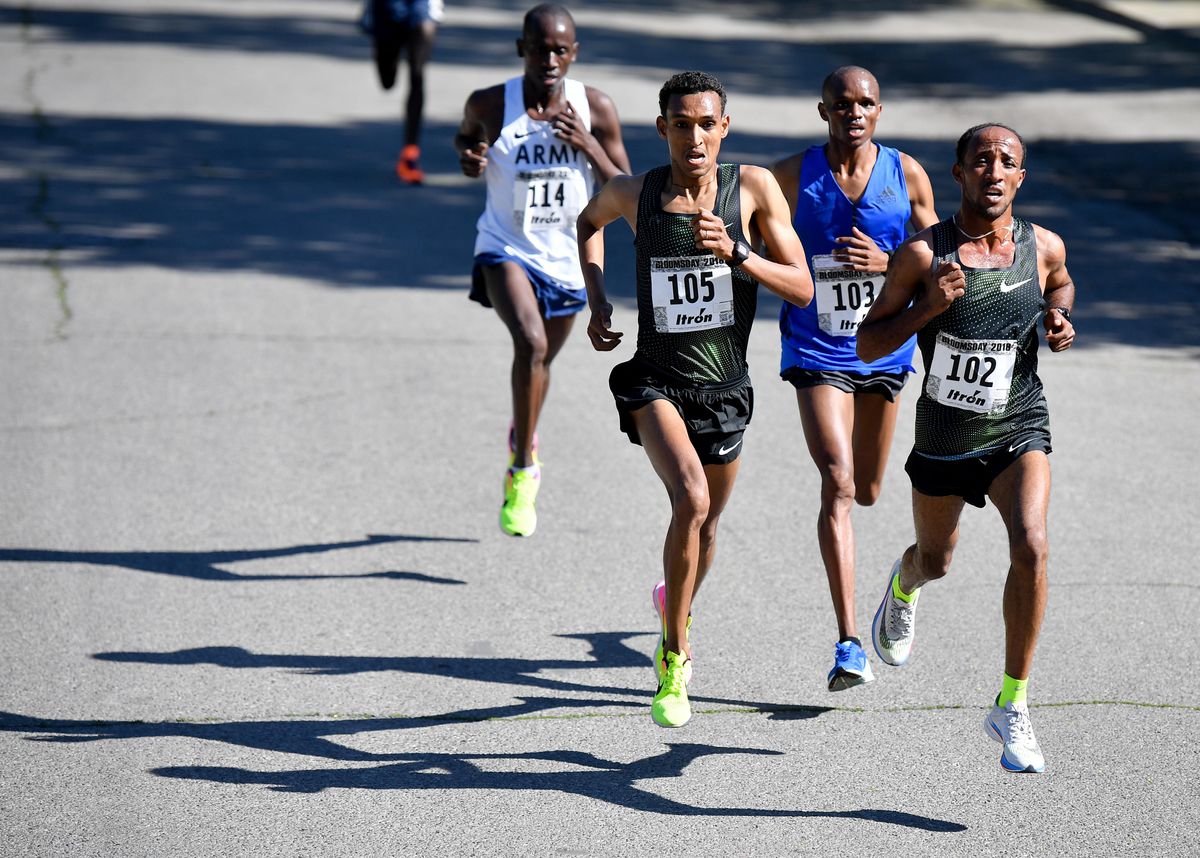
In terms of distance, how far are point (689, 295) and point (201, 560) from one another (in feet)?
8.82

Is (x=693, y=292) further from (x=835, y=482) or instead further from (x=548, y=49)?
(x=548, y=49)

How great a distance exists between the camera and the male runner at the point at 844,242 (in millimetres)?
5539

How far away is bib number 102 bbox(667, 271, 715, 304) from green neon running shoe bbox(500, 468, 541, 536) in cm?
187

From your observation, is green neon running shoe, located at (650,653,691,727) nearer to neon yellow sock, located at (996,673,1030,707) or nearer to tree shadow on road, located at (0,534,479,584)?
neon yellow sock, located at (996,673,1030,707)

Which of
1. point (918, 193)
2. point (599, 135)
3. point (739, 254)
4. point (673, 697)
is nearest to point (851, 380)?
point (918, 193)

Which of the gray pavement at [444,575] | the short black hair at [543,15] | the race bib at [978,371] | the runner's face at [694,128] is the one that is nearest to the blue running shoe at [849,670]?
the gray pavement at [444,575]

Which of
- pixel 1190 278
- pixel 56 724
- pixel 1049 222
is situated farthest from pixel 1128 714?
pixel 1049 222

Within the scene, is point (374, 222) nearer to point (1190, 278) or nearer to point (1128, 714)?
point (1190, 278)

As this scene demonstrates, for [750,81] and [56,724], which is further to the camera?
[750,81]

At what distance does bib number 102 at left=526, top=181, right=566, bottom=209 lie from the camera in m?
6.88

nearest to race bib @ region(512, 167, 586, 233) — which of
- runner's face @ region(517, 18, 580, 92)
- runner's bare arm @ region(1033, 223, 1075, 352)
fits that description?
runner's face @ region(517, 18, 580, 92)

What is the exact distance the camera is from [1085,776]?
475cm

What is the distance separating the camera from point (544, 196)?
22.6 ft

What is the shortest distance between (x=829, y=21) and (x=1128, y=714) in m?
A: 17.9
